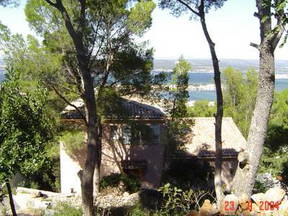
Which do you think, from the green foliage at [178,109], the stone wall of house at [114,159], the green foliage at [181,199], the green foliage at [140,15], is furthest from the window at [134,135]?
the green foliage at [181,199]

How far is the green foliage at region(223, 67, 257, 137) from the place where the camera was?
3609 centimetres

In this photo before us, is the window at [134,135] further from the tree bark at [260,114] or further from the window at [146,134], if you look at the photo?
the tree bark at [260,114]

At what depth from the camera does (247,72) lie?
3709cm

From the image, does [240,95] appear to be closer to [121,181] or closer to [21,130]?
[121,181]

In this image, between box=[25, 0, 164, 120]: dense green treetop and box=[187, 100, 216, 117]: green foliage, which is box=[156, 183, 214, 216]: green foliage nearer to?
box=[25, 0, 164, 120]: dense green treetop

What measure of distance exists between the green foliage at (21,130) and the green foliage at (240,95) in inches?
1036

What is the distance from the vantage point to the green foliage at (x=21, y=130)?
10.2 metres

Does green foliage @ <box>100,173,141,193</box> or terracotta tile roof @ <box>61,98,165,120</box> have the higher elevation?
terracotta tile roof @ <box>61,98,165,120</box>

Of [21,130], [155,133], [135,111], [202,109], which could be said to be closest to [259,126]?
[21,130]

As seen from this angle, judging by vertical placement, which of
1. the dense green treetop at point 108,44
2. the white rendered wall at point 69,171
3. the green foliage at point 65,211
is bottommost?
the white rendered wall at point 69,171

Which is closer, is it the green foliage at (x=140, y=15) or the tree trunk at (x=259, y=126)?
the tree trunk at (x=259, y=126)

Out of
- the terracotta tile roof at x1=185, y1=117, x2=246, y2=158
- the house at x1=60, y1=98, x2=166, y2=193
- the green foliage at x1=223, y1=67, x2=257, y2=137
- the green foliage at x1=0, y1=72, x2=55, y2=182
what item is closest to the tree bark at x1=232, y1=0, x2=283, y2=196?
the green foliage at x1=0, y1=72, x2=55, y2=182

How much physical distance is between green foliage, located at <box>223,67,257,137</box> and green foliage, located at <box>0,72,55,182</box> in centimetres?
2631

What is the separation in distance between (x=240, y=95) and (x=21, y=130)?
28.8 meters
